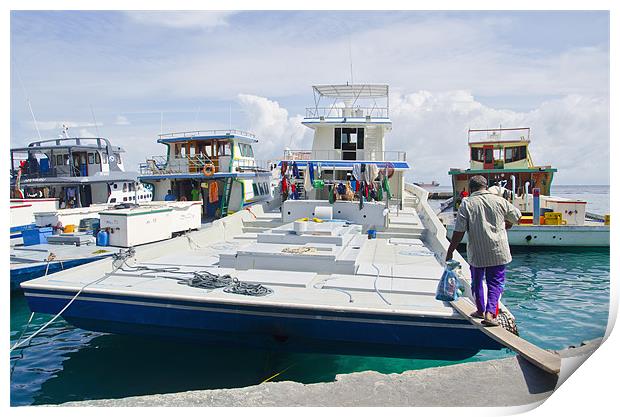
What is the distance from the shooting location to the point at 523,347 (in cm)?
472

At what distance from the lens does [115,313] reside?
7055 millimetres

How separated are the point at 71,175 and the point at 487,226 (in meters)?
20.9

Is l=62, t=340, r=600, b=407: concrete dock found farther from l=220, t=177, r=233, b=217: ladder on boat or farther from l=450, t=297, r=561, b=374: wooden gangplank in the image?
l=220, t=177, r=233, b=217: ladder on boat

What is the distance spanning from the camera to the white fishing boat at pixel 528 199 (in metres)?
18.8

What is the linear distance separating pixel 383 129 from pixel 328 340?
1283 cm

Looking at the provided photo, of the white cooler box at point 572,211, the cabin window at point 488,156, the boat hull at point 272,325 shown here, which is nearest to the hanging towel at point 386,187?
the boat hull at point 272,325

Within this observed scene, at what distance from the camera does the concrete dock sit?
4176mm

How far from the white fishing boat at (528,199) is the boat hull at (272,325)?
923 cm

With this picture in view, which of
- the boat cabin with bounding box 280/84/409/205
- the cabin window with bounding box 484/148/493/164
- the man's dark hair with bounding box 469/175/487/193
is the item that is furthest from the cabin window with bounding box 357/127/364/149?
the man's dark hair with bounding box 469/175/487/193

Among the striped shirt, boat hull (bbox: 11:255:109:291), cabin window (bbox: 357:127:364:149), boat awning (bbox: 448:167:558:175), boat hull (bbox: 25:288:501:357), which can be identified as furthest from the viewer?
boat awning (bbox: 448:167:558:175)

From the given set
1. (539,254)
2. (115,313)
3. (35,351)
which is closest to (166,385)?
(115,313)

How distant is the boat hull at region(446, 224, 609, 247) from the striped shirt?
49.4ft

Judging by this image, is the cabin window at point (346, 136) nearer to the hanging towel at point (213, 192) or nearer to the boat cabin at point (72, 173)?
the hanging towel at point (213, 192)

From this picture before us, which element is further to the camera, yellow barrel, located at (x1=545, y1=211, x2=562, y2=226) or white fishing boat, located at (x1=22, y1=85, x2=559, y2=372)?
yellow barrel, located at (x1=545, y1=211, x2=562, y2=226)
